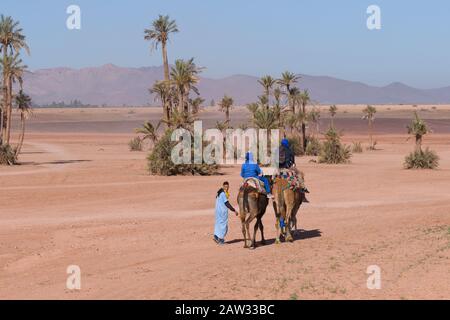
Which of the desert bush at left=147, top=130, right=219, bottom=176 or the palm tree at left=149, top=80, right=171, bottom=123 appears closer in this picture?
the desert bush at left=147, top=130, right=219, bottom=176

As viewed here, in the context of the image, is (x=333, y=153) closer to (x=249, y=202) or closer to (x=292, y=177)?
(x=292, y=177)

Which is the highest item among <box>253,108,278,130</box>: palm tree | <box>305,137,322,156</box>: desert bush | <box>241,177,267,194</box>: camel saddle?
<box>253,108,278,130</box>: palm tree

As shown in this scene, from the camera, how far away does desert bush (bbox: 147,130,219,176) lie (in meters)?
42.8

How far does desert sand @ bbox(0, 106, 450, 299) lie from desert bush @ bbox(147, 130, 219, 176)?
221 inches

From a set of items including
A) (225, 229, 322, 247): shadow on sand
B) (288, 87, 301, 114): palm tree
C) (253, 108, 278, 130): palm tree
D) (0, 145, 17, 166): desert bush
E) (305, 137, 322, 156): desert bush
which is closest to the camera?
(225, 229, 322, 247): shadow on sand

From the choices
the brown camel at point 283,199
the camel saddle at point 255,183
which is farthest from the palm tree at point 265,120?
the camel saddle at point 255,183

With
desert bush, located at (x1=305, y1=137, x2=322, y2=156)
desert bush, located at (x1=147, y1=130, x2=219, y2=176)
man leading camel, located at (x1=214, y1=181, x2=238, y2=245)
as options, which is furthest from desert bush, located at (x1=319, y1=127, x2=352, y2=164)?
man leading camel, located at (x1=214, y1=181, x2=238, y2=245)

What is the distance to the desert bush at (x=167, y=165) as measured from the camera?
42844 millimetres

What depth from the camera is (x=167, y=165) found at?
42.8 m

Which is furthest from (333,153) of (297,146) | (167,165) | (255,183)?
(255,183)

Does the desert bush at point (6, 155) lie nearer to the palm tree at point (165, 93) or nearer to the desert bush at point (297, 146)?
the palm tree at point (165, 93)

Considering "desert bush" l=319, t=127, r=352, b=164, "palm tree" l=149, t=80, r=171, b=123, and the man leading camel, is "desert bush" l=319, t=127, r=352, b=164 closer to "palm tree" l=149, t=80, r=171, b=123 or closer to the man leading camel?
"palm tree" l=149, t=80, r=171, b=123
